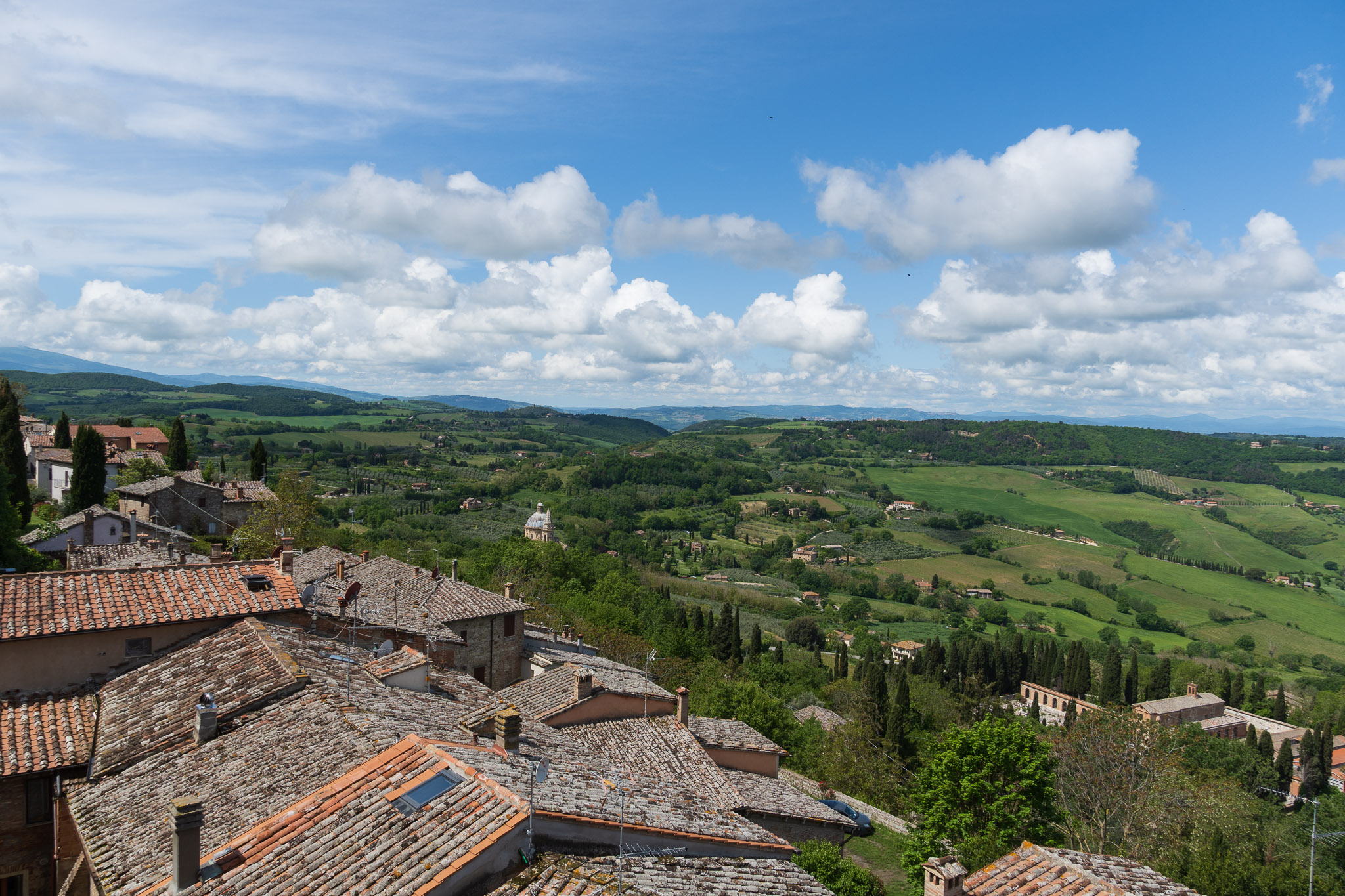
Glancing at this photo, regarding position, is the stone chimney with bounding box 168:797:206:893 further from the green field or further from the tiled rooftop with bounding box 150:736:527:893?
the green field

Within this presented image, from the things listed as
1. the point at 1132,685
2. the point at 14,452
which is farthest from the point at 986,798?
the point at 1132,685

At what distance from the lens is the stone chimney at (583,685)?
21641mm

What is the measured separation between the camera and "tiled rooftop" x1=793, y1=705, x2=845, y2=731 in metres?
52.4

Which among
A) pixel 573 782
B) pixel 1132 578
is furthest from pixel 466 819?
pixel 1132 578

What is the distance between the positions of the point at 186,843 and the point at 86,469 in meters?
56.0

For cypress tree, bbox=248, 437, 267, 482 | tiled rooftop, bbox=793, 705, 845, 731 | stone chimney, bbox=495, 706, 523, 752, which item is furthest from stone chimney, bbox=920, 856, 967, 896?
cypress tree, bbox=248, 437, 267, 482

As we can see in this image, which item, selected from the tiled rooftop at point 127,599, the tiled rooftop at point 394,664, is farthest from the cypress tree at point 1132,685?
the tiled rooftop at point 127,599

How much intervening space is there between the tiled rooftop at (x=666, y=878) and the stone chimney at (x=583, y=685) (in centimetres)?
1135

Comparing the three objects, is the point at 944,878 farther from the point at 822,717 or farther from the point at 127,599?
the point at 822,717

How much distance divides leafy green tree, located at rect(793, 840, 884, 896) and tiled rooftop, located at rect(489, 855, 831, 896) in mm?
10399

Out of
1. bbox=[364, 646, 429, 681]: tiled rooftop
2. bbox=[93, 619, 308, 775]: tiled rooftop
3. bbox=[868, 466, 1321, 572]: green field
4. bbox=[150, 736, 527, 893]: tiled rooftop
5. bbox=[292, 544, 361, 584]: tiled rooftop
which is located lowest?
bbox=[868, 466, 1321, 572]: green field

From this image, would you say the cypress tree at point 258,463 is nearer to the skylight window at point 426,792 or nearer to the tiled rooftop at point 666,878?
the skylight window at point 426,792

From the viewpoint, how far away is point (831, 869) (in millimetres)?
20391

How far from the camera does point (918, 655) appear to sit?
86.8 metres
